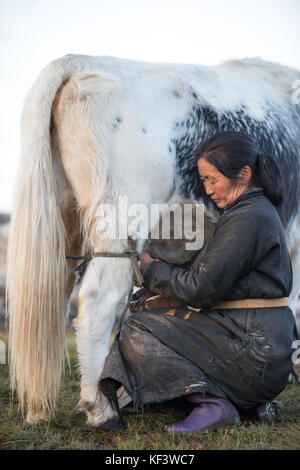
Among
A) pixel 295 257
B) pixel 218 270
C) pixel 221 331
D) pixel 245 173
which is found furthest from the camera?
pixel 295 257

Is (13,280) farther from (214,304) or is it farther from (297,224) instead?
(297,224)

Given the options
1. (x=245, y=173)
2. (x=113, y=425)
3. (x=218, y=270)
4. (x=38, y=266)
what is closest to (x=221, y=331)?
(x=218, y=270)

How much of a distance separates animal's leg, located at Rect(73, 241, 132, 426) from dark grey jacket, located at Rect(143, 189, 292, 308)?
0.61 ft

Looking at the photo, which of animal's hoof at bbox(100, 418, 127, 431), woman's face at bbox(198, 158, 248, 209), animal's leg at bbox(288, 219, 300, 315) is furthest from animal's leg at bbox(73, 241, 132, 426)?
animal's leg at bbox(288, 219, 300, 315)

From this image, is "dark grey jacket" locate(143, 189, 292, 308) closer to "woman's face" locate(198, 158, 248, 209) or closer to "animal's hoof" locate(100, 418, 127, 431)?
"woman's face" locate(198, 158, 248, 209)

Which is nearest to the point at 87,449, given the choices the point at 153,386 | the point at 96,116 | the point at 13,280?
the point at 153,386

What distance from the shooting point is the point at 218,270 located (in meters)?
2.19

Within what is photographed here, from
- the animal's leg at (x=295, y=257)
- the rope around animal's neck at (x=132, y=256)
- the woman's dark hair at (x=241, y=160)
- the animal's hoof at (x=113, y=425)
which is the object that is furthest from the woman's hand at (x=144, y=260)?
the animal's leg at (x=295, y=257)

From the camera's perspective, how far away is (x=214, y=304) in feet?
7.49

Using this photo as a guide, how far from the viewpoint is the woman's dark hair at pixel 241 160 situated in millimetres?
2406

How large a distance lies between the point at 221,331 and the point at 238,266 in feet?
1.14

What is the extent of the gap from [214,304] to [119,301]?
1.62 feet

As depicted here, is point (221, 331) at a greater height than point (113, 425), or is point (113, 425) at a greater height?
point (221, 331)

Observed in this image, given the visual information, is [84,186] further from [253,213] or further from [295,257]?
[295,257]
